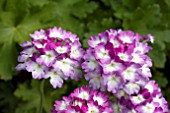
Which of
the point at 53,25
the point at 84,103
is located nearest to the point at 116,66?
the point at 84,103

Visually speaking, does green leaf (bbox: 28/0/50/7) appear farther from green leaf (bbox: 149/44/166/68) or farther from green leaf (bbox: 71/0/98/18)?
green leaf (bbox: 149/44/166/68)

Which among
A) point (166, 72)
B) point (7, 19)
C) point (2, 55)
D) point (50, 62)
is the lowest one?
point (166, 72)

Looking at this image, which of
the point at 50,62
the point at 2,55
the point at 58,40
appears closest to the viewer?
the point at 50,62

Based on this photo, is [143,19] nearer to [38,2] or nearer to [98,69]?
[38,2]

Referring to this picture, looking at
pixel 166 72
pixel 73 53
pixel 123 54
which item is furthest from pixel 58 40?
pixel 166 72

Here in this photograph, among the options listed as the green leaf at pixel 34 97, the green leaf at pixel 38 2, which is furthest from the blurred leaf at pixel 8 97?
the green leaf at pixel 38 2

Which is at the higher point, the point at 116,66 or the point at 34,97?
the point at 116,66

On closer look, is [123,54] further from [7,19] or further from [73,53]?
[7,19]
